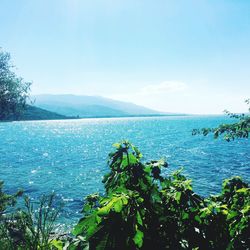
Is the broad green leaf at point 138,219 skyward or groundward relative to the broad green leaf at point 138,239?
skyward

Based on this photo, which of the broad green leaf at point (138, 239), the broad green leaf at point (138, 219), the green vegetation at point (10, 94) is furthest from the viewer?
the green vegetation at point (10, 94)

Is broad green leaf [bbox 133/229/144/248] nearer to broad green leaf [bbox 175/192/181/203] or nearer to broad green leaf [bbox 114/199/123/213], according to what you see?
broad green leaf [bbox 114/199/123/213]

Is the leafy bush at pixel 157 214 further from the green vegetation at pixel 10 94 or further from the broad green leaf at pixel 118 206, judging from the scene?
the green vegetation at pixel 10 94

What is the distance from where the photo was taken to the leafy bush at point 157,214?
8.91 ft

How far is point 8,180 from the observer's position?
172 ft

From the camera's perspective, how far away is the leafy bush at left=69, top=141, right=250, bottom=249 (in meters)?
2.71

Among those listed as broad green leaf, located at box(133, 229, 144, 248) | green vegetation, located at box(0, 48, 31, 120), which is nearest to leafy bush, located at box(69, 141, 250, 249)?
broad green leaf, located at box(133, 229, 144, 248)

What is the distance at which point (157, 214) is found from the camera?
344 cm

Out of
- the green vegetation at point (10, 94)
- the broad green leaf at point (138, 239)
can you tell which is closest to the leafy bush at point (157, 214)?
the broad green leaf at point (138, 239)

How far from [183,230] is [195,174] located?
50590 mm

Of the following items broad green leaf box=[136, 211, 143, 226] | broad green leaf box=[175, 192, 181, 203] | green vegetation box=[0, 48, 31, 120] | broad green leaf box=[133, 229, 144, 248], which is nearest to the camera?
broad green leaf box=[133, 229, 144, 248]

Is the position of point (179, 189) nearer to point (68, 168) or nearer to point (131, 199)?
point (131, 199)

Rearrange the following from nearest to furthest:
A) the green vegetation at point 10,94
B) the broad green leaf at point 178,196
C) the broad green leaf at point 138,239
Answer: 1. the broad green leaf at point 138,239
2. the broad green leaf at point 178,196
3. the green vegetation at point 10,94

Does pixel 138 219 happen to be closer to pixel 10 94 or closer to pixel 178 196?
pixel 178 196
